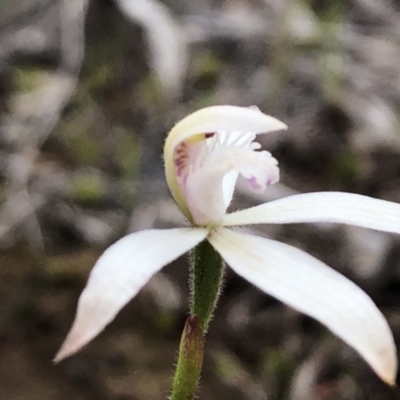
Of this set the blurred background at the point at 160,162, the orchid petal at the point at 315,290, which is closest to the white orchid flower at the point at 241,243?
the orchid petal at the point at 315,290

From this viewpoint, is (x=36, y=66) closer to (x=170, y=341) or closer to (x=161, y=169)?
(x=161, y=169)

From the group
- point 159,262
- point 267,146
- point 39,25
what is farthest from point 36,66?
point 159,262

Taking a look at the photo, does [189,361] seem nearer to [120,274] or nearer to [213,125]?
[120,274]

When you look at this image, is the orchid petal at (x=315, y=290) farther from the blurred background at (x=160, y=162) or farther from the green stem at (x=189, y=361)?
the blurred background at (x=160, y=162)

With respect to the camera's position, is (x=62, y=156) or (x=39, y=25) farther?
(x=39, y=25)

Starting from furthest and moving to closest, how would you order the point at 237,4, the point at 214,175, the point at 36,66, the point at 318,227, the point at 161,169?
1. the point at 237,4
2. the point at 36,66
3. the point at 161,169
4. the point at 318,227
5. the point at 214,175

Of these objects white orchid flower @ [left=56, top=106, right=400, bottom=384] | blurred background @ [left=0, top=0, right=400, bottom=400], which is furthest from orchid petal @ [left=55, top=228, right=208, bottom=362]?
blurred background @ [left=0, top=0, right=400, bottom=400]

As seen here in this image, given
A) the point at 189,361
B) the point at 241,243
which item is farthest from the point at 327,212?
the point at 189,361
